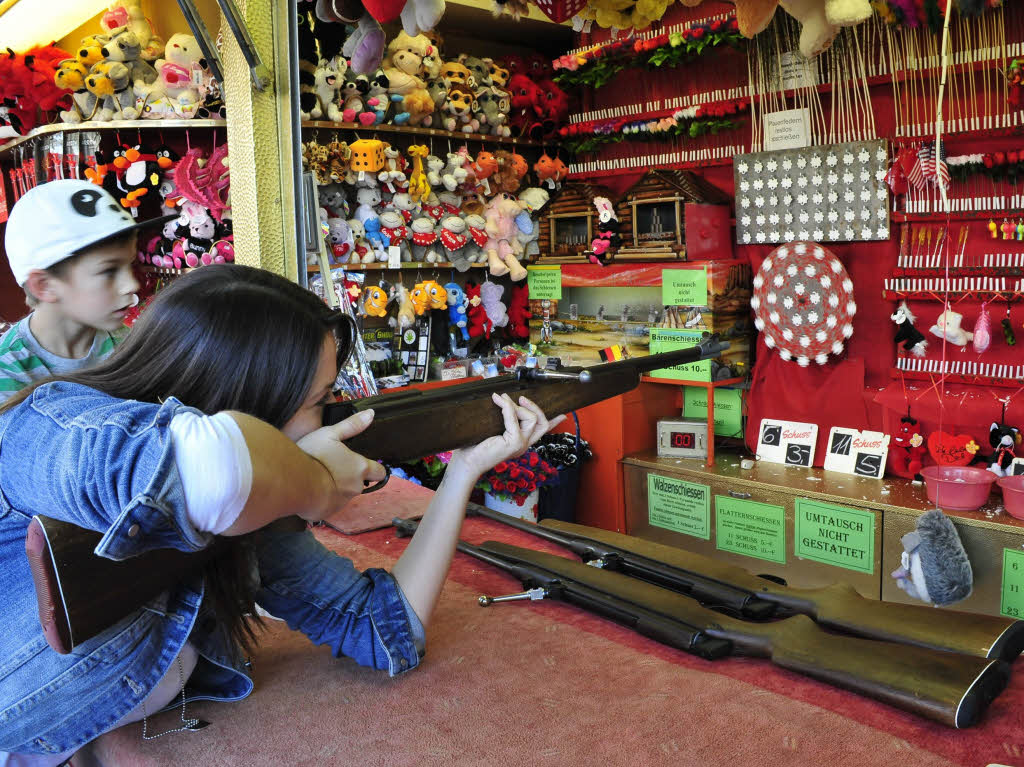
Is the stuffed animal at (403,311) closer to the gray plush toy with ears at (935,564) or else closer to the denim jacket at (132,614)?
the gray plush toy with ears at (935,564)

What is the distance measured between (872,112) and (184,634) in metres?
3.24

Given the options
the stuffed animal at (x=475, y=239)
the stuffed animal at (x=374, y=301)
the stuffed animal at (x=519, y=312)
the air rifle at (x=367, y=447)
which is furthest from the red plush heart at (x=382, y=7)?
the stuffed animal at (x=519, y=312)

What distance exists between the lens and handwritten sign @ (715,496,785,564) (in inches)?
136

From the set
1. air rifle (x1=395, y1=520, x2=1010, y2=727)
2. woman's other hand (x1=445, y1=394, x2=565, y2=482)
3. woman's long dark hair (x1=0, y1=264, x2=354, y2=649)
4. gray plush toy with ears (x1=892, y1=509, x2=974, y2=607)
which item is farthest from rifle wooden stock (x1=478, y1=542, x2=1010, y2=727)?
gray plush toy with ears (x1=892, y1=509, x2=974, y2=607)

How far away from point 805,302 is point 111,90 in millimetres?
2909

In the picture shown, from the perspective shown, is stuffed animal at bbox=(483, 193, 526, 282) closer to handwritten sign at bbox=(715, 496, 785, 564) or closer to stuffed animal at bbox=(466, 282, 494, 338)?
stuffed animal at bbox=(466, 282, 494, 338)

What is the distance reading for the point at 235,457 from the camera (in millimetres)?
750

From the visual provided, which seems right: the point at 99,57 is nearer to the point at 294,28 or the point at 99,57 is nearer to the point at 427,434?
the point at 294,28

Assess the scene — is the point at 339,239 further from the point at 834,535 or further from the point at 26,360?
the point at 834,535

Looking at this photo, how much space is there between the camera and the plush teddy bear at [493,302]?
14.4ft

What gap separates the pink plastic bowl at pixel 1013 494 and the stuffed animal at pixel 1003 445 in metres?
0.10

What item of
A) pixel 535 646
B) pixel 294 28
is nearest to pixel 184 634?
pixel 535 646

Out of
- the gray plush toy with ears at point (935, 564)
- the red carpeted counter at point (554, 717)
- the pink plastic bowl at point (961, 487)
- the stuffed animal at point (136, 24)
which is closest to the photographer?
the red carpeted counter at point (554, 717)

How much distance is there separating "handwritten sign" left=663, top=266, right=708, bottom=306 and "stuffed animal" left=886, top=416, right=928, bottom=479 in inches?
36.1
